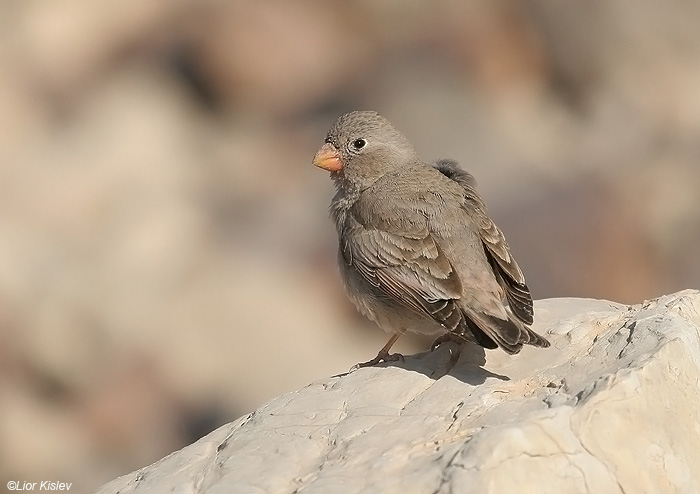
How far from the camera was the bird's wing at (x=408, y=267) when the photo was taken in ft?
20.4

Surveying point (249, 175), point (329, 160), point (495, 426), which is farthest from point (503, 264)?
point (249, 175)

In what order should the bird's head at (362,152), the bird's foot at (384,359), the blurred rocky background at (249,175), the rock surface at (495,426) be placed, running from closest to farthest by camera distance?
the rock surface at (495,426) < the bird's foot at (384,359) < the bird's head at (362,152) < the blurred rocky background at (249,175)

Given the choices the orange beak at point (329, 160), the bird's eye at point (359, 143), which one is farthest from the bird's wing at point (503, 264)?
the orange beak at point (329, 160)

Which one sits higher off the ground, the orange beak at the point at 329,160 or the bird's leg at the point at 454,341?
the orange beak at the point at 329,160

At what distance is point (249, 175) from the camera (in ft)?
49.3

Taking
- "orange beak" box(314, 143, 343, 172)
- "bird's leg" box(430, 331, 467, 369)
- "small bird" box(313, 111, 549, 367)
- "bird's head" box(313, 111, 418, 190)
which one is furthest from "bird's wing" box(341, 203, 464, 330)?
"orange beak" box(314, 143, 343, 172)

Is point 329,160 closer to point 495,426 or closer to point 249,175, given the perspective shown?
point 495,426

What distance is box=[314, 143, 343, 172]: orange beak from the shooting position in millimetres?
7652

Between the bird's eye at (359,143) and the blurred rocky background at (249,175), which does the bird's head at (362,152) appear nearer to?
the bird's eye at (359,143)

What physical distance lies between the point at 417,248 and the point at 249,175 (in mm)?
8713

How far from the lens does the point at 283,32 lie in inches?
616

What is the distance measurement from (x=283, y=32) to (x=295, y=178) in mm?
2457

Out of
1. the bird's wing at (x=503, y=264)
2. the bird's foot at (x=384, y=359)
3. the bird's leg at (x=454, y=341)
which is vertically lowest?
the bird's foot at (x=384, y=359)

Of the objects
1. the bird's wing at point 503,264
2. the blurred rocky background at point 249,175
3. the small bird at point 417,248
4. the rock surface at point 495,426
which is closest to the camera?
the rock surface at point 495,426
